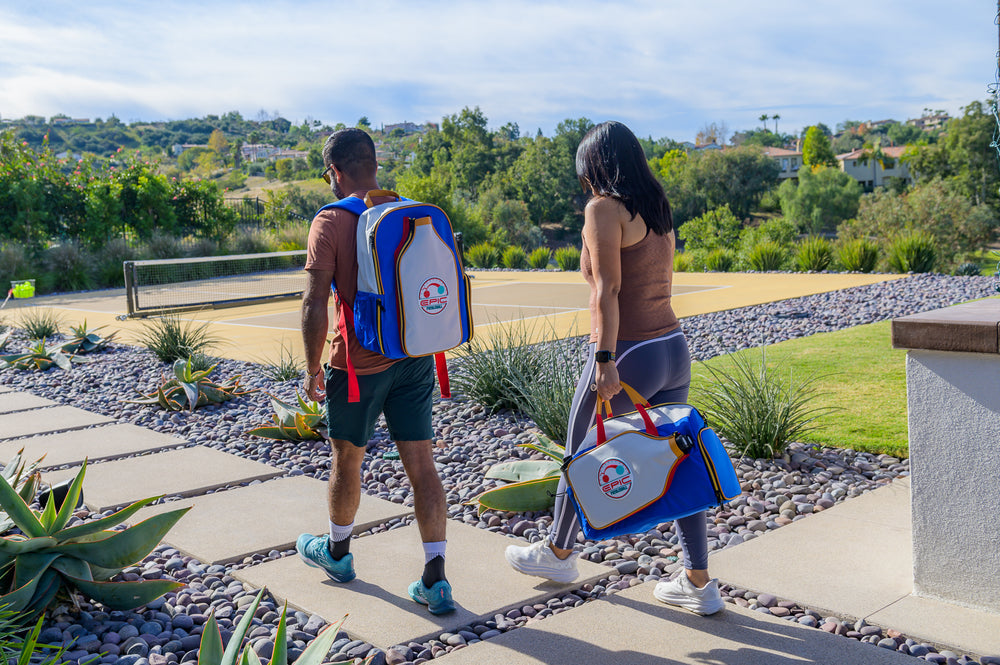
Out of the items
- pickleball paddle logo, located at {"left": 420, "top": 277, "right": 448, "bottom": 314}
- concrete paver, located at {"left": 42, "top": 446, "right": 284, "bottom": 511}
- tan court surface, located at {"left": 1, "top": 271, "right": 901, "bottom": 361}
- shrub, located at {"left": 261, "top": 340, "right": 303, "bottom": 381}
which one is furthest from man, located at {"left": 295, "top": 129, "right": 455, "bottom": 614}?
tan court surface, located at {"left": 1, "top": 271, "right": 901, "bottom": 361}

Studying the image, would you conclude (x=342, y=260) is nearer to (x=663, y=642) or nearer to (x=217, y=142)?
(x=663, y=642)

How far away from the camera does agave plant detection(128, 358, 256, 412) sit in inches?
293

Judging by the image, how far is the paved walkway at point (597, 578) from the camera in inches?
112

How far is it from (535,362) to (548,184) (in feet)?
224

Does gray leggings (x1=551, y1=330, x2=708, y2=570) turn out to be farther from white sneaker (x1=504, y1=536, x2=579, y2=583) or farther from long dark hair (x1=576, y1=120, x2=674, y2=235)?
long dark hair (x1=576, y1=120, x2=674, y2=235)

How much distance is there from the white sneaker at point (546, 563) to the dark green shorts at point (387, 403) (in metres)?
0.64

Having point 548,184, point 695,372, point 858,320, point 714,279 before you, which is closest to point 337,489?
point 695,372

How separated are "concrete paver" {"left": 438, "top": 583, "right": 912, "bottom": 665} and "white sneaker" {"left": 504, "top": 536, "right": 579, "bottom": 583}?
209mm

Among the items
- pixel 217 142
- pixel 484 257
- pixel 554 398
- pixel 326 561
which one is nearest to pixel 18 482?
pixel 326 561

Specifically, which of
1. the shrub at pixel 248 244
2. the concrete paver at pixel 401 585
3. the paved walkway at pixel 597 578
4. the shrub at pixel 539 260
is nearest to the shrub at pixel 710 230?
the shrub at pixel 539 260

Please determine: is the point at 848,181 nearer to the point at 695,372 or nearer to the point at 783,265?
the point at 783,265

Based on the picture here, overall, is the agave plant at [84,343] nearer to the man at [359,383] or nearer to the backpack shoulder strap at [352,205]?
the man at [359,383]

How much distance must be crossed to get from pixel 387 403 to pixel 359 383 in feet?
0.52

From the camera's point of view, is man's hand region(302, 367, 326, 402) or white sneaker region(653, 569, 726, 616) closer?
white sneaker region(653, 569, 726, 616)
